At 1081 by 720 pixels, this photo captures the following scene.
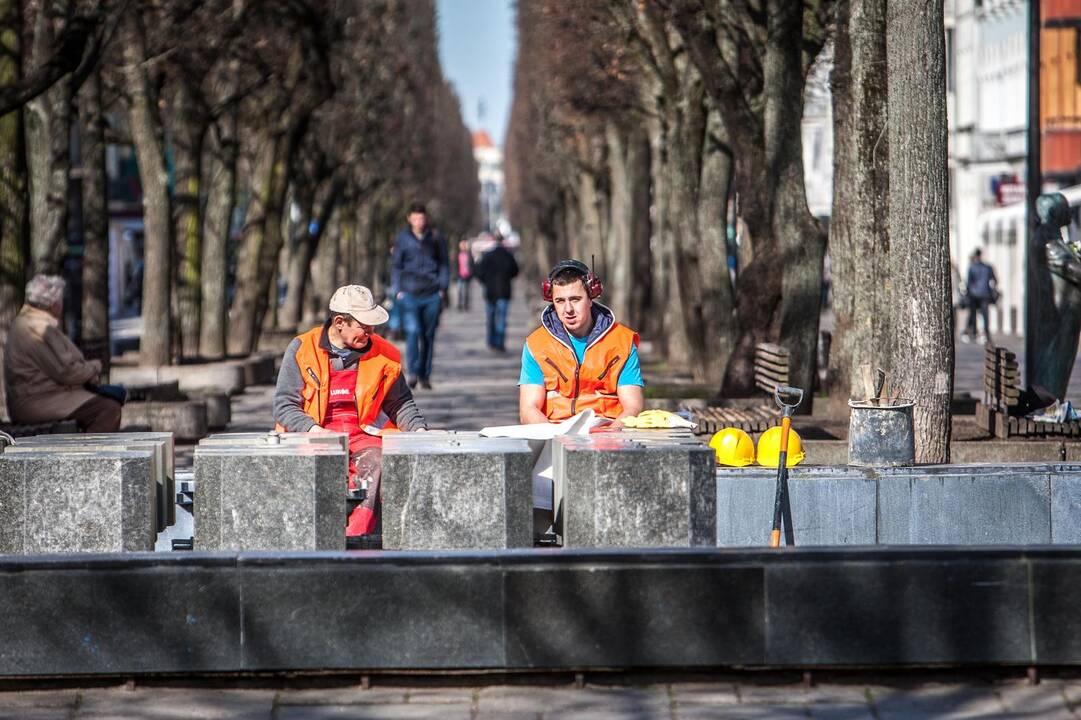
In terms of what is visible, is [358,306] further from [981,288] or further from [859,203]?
[981,288]

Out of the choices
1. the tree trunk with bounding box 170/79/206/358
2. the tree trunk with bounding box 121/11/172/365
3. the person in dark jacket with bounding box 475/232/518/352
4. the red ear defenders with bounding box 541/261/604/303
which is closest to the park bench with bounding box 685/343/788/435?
the red ear defenders with bounding box 541/261/604/303

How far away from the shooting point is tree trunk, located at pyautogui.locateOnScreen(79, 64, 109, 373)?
73.3 feet

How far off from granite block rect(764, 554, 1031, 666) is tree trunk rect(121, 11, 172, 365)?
678 inches

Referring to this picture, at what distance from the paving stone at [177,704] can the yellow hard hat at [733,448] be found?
13.2ft

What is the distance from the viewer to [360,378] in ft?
33.5

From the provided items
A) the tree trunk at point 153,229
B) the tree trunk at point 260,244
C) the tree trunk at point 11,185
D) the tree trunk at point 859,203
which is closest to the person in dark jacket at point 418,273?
the tree trunk at point 153,229

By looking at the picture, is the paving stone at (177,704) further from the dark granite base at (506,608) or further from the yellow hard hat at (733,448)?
the yellow hard hat at (733,448)

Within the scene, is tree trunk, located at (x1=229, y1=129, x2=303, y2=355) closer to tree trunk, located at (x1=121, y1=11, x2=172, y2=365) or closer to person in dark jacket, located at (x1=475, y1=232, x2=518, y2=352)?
person in dark jacket, located at (x1=475, y1=232, x2=518, y2=352)

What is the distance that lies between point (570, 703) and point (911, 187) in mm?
4693

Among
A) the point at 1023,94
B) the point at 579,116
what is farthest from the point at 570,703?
the point at 1023,94

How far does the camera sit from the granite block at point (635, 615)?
25.3ft

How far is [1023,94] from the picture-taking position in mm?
58875

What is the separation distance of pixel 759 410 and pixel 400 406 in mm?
4572

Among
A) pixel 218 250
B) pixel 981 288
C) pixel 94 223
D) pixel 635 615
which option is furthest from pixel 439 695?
pixel 981 288
